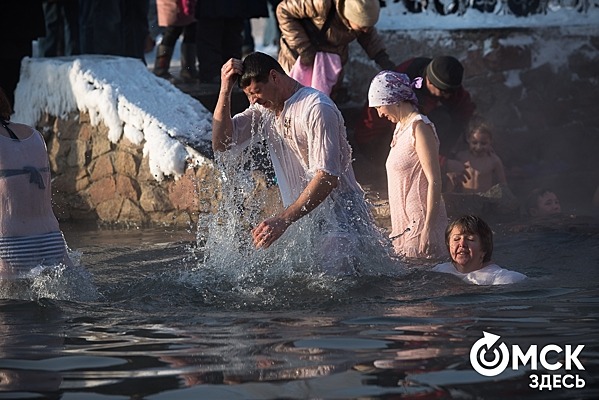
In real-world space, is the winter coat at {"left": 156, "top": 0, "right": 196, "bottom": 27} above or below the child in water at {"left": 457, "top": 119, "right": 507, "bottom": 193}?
above

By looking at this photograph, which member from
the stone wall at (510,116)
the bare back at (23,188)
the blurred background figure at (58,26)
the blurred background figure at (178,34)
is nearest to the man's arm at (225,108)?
the bare back at (23,188)

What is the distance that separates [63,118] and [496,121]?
4433 mm

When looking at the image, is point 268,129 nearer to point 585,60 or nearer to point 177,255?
point 177,255

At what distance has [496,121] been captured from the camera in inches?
554

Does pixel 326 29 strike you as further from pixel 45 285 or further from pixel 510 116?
pixel 45 285

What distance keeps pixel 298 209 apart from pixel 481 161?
4.54m

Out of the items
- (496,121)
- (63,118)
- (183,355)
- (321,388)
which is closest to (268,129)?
(183,355)

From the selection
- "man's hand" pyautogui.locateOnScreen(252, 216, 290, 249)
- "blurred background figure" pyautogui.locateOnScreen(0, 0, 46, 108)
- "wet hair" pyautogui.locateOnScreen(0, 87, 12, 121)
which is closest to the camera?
"man's hand" pyautogui.locateOnScreen(252, 216, 290, 249)

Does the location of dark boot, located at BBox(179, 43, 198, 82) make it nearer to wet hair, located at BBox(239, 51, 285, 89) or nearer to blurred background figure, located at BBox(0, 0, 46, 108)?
blurred background figure, located at BBox(0, 0, 46, 108)

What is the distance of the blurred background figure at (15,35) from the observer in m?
12.6

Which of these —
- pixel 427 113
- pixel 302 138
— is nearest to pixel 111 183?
pixel 427 113

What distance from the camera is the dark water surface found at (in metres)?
5.74

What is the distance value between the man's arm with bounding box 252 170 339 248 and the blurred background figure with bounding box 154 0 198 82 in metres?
6.41

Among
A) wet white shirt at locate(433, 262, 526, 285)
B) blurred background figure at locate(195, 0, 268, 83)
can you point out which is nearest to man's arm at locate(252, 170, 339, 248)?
wet white shirt at locate(433, 262, 526, 285)
